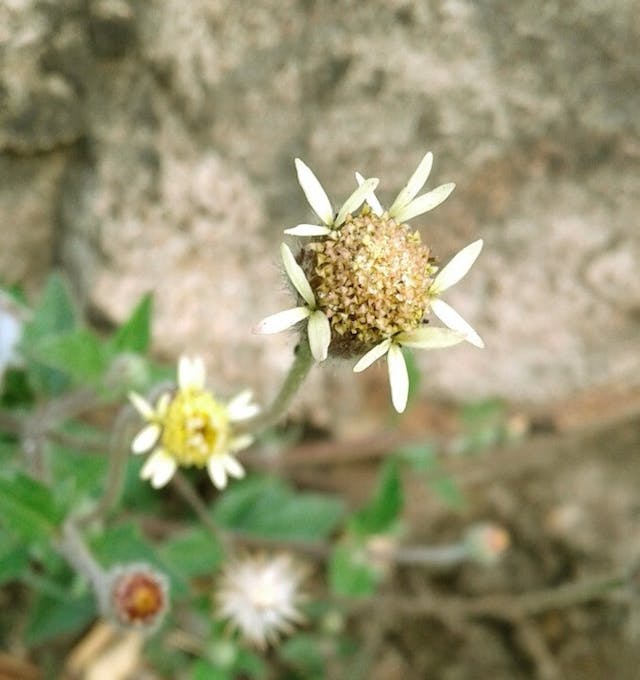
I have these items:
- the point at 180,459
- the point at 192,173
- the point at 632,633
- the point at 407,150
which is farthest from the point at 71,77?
the point at 632,633

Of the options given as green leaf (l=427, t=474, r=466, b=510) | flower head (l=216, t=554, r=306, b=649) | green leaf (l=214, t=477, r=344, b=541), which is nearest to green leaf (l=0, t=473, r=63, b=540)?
flower head (l=216, t=554, r=306, b=649)

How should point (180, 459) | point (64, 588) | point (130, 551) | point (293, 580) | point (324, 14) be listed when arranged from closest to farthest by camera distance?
point (180, 459), point (324, 14), point (130, 551), point (64, 588), point (293, 580)

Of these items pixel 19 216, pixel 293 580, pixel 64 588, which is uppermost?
pixel 19 216

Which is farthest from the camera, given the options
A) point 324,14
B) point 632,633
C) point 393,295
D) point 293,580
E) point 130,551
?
point 632,633

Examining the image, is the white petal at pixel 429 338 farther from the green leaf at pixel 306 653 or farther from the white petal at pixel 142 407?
the green leaf at pixel 306 653

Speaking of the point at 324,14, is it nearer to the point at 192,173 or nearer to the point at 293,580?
the point at 192,173

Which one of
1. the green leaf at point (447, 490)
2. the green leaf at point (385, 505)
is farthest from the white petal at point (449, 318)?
the green leaf at point (447, 490)

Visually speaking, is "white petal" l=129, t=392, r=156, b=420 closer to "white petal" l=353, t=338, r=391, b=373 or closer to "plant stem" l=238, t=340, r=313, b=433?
"plant stem" l=238, t=340, r=313, b=433
